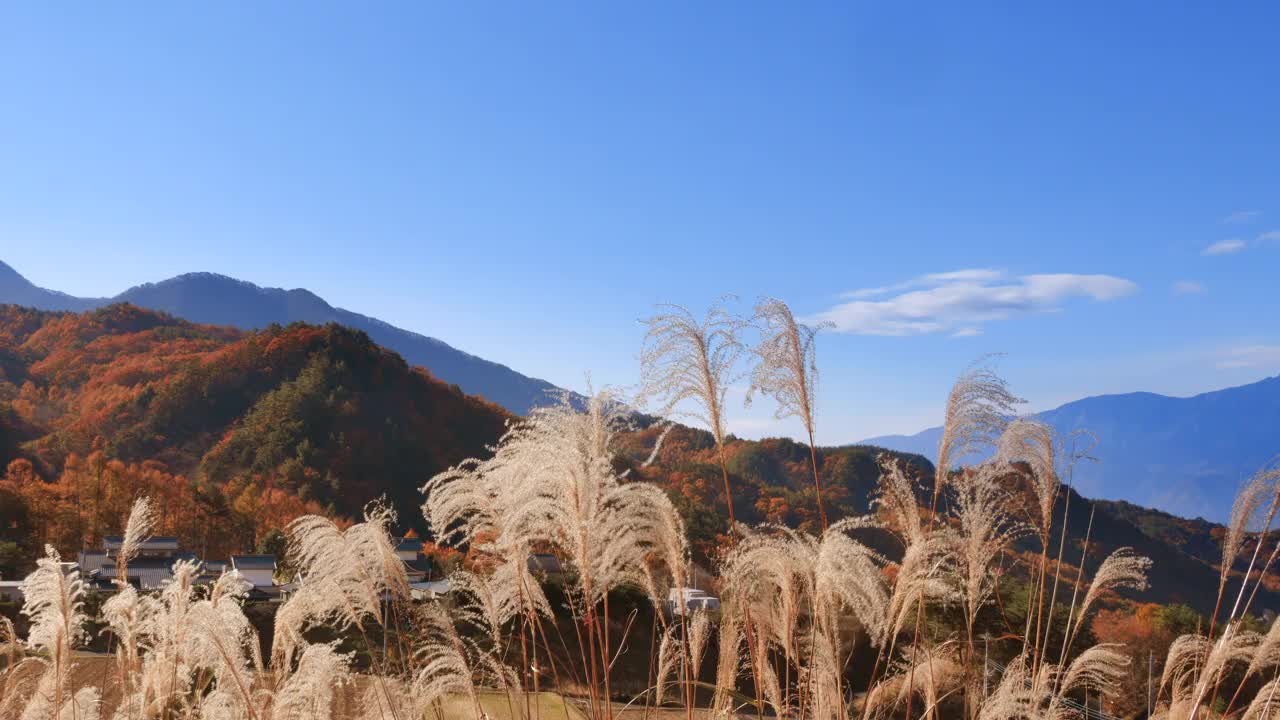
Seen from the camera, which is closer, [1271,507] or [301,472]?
[1271,507]

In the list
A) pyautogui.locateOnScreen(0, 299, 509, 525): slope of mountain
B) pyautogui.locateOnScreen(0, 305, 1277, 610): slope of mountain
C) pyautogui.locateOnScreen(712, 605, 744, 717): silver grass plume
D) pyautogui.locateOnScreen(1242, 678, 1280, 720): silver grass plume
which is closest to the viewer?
pyautogui.locateOnScreen(1242, 678, 1280, 720): silver grass plume

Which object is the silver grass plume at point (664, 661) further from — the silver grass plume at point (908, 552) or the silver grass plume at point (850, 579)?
the silver grass plume at point (908, 552)

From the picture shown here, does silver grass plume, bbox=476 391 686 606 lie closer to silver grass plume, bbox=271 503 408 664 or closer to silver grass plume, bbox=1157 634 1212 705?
silver grass plume, bbox=271 503 408 664

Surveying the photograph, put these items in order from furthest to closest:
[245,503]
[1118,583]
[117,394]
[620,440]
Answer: [117,394] < [245,503] < [1118,583] < [620,440]

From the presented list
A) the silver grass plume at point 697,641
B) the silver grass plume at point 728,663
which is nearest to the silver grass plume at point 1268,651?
the silver grass plume at point 728,663

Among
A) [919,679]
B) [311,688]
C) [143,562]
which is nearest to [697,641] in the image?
[311,688]

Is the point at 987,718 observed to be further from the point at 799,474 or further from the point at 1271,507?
the point at 799,474

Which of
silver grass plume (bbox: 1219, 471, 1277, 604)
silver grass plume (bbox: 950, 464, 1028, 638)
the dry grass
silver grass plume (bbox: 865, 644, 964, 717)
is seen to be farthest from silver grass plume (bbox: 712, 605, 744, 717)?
silver grass plume (bbox: 1219, 471, 1277, 604)

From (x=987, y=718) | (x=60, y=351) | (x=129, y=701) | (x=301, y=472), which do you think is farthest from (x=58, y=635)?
(x=60, y=351)

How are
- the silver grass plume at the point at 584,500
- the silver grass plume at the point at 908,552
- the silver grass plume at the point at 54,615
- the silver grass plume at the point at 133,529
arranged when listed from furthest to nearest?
the silver grass plume at the point at 133,529 → the silver grass plume at the point at 54,615 → the silver grass plume at the point at 908,552 → the silver grass plume at the point at 584,500

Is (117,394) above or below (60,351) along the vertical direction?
below

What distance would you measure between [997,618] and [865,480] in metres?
45.5

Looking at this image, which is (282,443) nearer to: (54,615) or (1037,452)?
(54,615)

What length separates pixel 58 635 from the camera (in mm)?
3846
